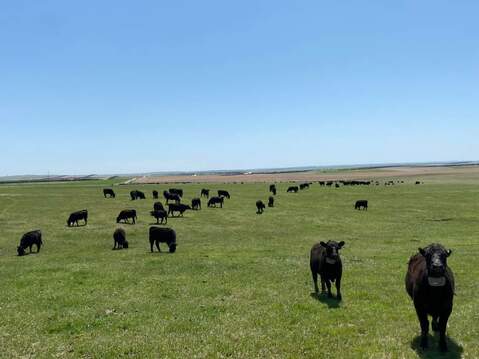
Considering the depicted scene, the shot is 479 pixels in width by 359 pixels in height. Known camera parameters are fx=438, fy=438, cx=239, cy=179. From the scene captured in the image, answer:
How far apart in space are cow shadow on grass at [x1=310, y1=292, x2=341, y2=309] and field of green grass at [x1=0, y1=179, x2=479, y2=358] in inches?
2.9

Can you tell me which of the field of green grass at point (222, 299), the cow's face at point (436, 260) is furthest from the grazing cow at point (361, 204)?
the cow's face at point (436, 260)

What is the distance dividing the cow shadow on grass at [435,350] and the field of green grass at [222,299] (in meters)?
0.04

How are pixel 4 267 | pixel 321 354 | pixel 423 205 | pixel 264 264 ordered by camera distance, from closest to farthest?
pixel 321 354 < pixel 264 264 < pixel 4 267 < pixel 423 205

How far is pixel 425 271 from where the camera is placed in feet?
32.8

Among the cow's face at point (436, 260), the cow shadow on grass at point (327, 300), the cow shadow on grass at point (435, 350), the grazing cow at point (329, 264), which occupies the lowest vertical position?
the cow shadow on grass at point (327, 300)

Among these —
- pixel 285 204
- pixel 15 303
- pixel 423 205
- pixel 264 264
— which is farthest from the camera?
pixel 285 204

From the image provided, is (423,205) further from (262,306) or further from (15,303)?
(15,303)

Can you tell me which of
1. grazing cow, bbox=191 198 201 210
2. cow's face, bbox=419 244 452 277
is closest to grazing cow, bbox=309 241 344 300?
cow's face, bbox=419 244 452 277

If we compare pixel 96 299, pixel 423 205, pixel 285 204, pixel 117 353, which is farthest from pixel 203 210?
pixel 117 353

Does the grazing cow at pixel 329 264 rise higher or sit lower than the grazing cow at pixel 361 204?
higher

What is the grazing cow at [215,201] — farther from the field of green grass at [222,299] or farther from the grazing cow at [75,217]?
the field of green grass at [222,299]

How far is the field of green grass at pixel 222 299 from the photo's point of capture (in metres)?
10.5

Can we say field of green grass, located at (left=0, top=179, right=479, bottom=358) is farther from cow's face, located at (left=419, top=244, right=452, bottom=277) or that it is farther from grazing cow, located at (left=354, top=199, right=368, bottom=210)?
grazing cow, located at (left=354, top=199, right=368, bottom=210)

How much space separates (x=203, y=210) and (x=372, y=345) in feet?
140
